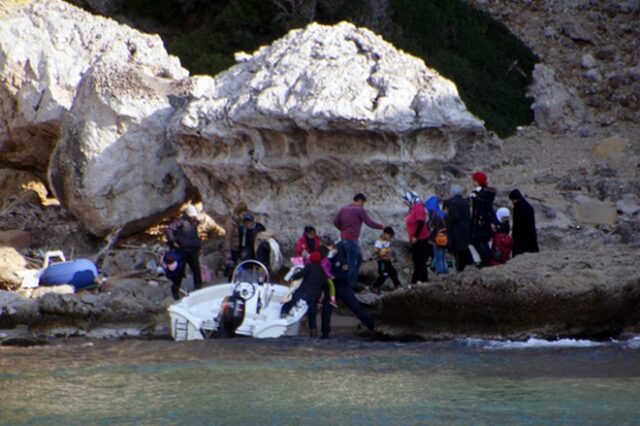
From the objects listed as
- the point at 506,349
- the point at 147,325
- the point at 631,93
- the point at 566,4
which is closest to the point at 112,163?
the point at 147,325

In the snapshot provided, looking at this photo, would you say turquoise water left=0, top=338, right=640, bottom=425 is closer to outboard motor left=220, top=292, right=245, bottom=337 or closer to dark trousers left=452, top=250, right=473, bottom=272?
outboard motor left=220, top=292, right=245, bottom=337

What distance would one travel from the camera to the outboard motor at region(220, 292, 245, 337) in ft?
57.2

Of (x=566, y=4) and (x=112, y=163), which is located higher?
(x=566, y=4)

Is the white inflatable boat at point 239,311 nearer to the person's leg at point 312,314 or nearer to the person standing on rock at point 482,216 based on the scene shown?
the person's leg at point 312,314

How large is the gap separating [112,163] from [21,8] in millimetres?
4197

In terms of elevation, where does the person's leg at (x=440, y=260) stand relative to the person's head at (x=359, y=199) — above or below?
below

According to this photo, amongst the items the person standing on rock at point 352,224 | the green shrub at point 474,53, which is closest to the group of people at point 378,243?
the person standing on rock at point 352,224

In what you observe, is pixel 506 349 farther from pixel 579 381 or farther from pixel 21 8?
pixel 21 8

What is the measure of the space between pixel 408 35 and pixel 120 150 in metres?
11.4

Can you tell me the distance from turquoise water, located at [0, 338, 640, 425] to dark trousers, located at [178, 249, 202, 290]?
7.74 feet

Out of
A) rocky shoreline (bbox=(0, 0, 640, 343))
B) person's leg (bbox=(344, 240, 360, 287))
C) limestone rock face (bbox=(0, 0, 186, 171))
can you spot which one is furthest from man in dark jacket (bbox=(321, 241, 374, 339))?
limestone rock face (bbox=(0, 0, 186, 171))

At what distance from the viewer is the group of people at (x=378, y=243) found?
→ 17656mm

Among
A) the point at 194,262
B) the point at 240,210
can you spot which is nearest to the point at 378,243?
the point at 240,210

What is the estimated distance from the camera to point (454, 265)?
63.6ft
